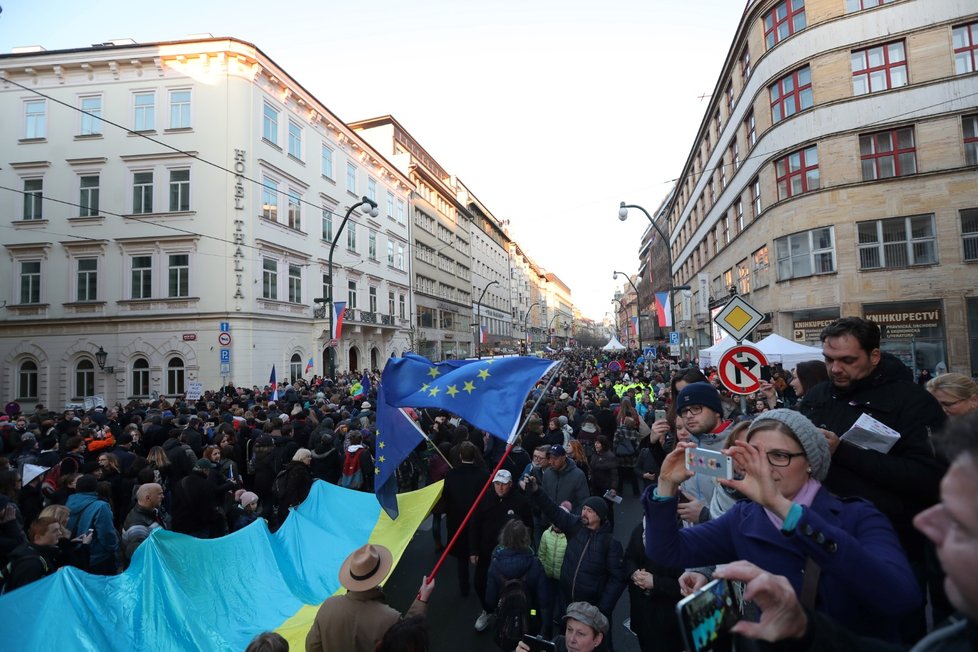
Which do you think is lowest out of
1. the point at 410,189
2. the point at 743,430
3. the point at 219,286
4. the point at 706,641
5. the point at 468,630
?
the point at 468,630

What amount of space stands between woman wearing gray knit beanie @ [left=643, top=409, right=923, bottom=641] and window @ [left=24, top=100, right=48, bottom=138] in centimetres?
3537

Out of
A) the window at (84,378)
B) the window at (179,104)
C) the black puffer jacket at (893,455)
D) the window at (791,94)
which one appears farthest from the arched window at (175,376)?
the window at (791,94)

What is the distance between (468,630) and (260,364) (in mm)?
23033

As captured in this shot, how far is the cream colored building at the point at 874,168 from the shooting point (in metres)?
18.3

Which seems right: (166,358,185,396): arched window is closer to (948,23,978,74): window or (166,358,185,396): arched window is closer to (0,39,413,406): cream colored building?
(0,39,413,406): cream colored building

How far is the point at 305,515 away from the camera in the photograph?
6.20 m

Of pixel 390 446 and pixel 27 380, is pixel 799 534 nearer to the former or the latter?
pixel 390 446

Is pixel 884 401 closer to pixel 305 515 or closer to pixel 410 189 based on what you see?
pixel 305 515

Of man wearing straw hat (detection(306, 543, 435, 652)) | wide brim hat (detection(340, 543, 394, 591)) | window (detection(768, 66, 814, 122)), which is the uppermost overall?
window (detection(768, 66, 814, 122))

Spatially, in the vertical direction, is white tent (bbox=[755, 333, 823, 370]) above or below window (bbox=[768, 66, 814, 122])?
below

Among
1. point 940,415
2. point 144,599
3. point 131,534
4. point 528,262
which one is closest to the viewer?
point 940,415

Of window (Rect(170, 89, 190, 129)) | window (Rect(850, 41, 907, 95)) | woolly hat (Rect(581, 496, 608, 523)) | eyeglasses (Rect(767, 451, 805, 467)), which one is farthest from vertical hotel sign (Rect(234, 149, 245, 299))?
window (Rect(850, 41, 907, 95))

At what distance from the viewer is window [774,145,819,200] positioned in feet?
67.2

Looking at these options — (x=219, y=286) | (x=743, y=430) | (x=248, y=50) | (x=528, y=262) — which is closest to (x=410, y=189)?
(x=248, y=50)
